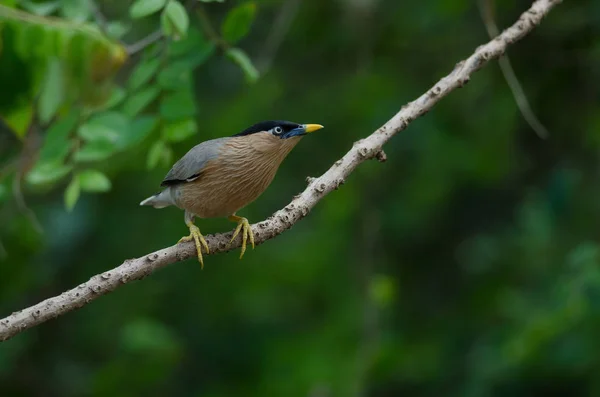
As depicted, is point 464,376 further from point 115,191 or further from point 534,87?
point 115,191

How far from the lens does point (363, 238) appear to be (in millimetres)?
6387

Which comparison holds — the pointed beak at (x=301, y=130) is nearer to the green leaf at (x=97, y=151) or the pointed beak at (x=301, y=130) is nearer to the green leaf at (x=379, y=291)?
the green leaf at (x=97, y=151)

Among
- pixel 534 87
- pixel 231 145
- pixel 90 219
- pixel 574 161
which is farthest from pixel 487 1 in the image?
pixel 90 219

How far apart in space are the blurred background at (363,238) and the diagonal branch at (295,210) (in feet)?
6.48

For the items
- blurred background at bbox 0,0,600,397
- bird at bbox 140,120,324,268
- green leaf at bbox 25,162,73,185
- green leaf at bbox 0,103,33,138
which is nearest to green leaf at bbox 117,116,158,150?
green leaf at bbox 25,162,73,185

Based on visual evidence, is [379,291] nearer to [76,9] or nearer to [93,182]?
[93,182]

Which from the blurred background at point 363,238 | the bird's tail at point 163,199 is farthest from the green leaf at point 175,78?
the blurred background at point 363,238

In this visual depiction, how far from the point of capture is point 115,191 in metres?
7.19

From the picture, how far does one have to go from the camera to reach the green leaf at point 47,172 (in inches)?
149

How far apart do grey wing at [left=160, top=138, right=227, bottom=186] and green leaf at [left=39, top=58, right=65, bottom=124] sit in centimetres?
53

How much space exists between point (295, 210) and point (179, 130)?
3.23 feet

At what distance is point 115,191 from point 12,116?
345cm

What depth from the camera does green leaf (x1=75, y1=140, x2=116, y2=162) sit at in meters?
3.78

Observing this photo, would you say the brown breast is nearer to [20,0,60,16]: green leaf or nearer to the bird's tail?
the bird's tail
